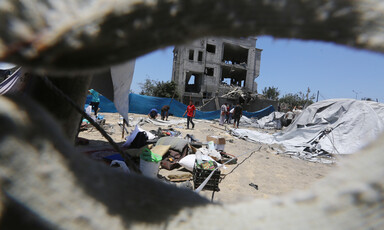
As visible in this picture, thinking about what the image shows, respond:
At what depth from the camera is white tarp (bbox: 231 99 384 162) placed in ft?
26.1

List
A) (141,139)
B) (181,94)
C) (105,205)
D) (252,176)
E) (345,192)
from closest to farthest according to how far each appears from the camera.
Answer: (345,192), (105,205), (252,176), (141,139), (181,94)

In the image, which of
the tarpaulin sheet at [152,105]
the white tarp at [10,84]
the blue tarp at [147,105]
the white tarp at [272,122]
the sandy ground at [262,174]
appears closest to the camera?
the white tarp at [10,84]

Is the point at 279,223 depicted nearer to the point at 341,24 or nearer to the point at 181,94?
the point at 341,24

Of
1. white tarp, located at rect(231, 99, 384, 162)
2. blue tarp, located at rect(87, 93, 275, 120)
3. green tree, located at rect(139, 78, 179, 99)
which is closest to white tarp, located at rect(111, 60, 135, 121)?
white tarp, located at rect(231, 99, 384, 162)

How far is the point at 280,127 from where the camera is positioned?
55.2ft

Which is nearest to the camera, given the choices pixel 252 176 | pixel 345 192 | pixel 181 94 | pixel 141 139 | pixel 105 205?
pixel 345 192

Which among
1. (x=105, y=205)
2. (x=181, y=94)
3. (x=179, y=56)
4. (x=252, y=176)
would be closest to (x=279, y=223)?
(x=105, y=205)

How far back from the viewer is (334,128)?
28.6 ft

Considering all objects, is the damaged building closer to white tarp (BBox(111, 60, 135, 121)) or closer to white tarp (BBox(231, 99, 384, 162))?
white tarp (BBox(231, 99, 384, 162))

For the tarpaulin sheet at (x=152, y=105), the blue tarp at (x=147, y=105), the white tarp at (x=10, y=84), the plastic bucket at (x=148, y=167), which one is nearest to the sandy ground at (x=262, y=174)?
the plastic bucket at (x=148, y=167)

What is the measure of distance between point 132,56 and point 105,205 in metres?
0.39

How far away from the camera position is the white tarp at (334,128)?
26.1ft

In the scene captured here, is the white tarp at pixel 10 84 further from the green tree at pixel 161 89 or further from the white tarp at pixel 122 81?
the green tree at pixel 161 89

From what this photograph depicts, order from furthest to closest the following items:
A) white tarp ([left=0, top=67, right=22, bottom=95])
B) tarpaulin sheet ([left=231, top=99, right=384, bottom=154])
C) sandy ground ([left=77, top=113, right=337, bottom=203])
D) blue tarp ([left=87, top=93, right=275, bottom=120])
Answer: blue tarp ([left=87, top=93, right=275, bottom=120]), tarpaulin sheet ([left=231, top=99, right=384, bottom=154]), sandy ground ([left=77, top=113, right=337, bottom=203]), white tarp ([left=0, top=67, right=22, bottom=95])
